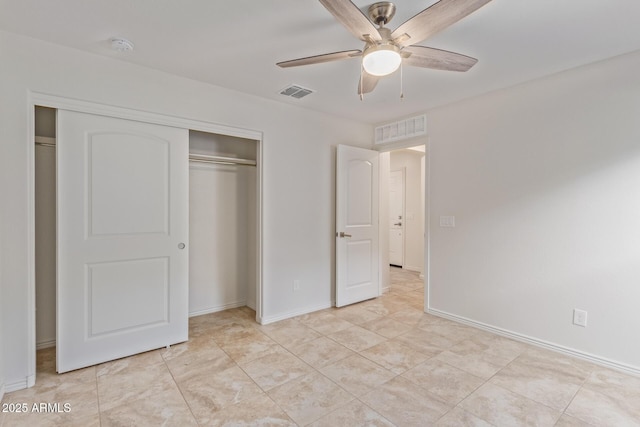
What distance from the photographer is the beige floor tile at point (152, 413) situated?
1777mm

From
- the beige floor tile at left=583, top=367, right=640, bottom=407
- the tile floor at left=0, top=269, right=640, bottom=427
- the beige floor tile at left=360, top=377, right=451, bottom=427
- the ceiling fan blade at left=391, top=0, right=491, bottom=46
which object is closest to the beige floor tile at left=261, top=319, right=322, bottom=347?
the tile floor at left=0, top=269, right=640, bottom=427

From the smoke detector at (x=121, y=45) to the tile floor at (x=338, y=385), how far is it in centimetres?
243

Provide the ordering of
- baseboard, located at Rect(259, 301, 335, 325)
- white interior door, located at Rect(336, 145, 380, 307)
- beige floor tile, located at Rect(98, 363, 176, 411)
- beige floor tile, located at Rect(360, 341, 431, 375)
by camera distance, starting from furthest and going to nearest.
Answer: white interior door, located at Rect(336, 145, 380, 307) → baseboard, located at Rect(259, 301, 335, 325) → beige floor tile, located at Rect(360, 341, 431, 375) → beige floor tile, located at Rect(98, 363, 176, 411)

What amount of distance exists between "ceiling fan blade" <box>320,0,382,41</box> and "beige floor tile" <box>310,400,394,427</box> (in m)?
2.20

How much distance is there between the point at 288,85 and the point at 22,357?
9.76 feet

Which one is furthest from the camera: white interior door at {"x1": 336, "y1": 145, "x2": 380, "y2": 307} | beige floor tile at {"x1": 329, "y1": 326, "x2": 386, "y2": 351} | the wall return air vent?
white interior door at {"x1": 336, "y1": 145, "x2": 380, "y2": 307}

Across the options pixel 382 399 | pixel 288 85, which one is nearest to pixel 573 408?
pixel 382 399

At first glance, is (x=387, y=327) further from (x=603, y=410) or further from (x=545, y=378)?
(x=603, y=410)

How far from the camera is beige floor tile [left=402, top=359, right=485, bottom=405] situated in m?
2.05

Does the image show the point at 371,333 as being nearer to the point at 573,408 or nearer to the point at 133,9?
the point at 573,408

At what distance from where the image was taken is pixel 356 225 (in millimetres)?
3973

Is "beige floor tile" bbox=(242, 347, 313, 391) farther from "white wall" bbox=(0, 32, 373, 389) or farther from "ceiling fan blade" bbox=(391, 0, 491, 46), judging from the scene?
"ceiling fan blade" bbox=(391, 0, 491, 46)

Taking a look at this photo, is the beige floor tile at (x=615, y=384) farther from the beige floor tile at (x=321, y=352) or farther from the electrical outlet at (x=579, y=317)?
the beige floor tile at (x=321, y=352)

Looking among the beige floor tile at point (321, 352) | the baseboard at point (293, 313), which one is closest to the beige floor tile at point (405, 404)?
the beige floor tile at point (321, 352)
